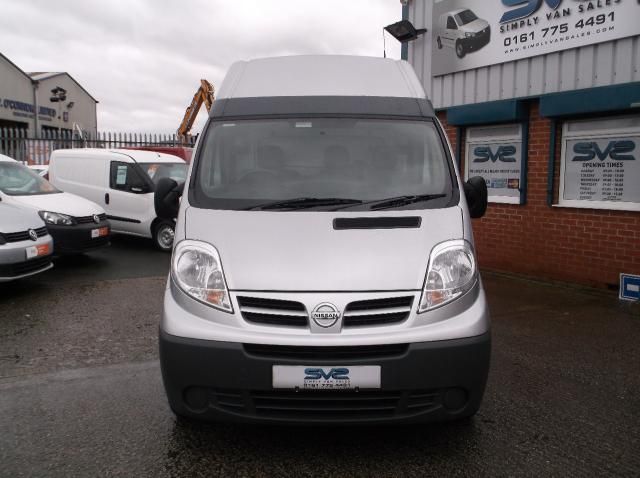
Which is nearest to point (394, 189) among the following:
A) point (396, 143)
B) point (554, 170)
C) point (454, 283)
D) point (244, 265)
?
point (396, 143)

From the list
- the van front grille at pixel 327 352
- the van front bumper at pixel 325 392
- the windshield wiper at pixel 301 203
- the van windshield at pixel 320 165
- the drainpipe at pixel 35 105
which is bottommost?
the van front bumper at pixel 325 392

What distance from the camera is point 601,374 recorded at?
14.6ft

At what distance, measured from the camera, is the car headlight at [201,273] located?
2.94 meters

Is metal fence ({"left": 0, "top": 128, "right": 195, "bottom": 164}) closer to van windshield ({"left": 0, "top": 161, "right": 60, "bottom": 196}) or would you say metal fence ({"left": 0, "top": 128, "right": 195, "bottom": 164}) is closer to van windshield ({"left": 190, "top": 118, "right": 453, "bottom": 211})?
van windshield ({"left": 0, "top": 161, "right": 60, "bottom": 196})

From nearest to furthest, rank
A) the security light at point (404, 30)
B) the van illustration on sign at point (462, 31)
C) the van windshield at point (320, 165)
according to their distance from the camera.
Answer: the van windshield at point (320, 165)
the van illustration on sign at point (462, 31)
the security light at point (404, 30)

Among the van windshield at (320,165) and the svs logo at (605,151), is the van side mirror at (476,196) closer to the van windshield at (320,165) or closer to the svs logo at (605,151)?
the van windshield at (320,165)

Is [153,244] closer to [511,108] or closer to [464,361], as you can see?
[511,108]

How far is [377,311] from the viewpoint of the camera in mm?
2863

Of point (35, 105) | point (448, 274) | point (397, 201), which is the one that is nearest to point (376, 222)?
point (397, 201)

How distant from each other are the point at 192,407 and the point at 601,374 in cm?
319

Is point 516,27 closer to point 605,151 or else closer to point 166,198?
point 605,151

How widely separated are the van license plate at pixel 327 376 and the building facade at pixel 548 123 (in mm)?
5482

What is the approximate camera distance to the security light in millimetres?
9664

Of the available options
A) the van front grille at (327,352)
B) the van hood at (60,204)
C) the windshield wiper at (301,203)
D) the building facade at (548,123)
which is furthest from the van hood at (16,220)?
the building facade at (548,123)
